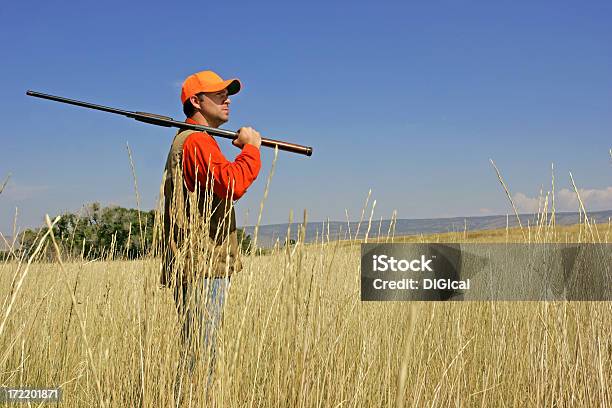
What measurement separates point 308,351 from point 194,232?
60cm

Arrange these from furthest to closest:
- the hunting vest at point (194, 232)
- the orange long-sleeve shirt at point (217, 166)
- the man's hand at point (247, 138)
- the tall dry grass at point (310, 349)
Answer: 1. the man's hand at point (247, 138)
2. the orange long-sleeve shirt at point (217, 166)
3. the hunting vest at point (194, 232)
4. the tall dry grass at point (310, 349)

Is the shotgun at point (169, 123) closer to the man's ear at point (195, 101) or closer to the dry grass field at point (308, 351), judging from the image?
the man's ear at point (195, 101)

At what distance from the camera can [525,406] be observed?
8.48 feet

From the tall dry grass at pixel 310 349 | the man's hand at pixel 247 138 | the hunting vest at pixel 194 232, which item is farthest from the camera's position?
the man's hand at pixel 247 138

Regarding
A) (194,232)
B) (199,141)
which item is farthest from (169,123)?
(194,232)

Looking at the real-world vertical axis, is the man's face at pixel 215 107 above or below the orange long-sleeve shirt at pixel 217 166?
above

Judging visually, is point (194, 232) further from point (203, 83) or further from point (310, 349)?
point (203, 83)

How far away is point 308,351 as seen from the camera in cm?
174

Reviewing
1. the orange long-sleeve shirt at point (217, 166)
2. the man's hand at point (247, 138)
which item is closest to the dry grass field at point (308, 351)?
the orange long-sleeve shirt at point (217, 166)

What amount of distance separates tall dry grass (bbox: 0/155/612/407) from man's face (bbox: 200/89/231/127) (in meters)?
0.75

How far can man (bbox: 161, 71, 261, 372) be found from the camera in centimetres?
189

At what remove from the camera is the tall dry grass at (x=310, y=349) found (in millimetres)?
1778

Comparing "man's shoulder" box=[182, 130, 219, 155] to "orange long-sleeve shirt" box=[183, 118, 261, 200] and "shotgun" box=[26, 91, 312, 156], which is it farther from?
"shotgun" box=[26, 91, 312, 156]

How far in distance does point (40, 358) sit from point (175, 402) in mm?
1769
